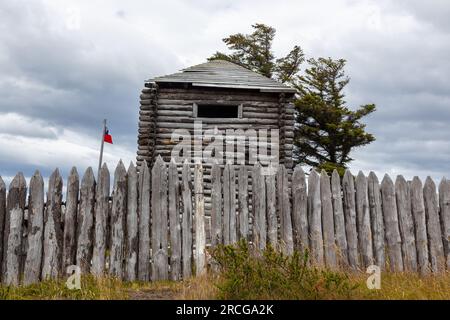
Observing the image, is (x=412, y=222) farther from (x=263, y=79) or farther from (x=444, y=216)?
(x=263, y=79)

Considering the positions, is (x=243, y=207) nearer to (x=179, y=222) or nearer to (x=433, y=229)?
(x=179, y=222)

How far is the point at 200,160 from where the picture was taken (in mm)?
15117

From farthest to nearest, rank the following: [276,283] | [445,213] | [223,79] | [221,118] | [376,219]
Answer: [223,79], [221,118], [445,213], [376,219], [276,283]

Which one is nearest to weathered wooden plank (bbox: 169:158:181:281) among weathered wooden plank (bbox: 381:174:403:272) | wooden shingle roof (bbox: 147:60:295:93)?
weathered wooden plank (bbox: 381:174:403:272)

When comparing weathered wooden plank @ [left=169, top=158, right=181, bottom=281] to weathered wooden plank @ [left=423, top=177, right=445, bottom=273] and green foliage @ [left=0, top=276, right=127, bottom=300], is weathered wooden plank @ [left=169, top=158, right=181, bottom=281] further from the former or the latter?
weathered wooden plank @ [left=423, top=177, right=445, bottom=273]

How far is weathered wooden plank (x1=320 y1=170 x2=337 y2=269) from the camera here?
7480 millimetres

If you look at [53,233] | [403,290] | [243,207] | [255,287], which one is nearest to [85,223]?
[53,233]

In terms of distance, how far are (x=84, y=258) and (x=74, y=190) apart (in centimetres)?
107

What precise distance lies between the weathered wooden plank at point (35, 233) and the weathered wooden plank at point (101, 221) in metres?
0.84

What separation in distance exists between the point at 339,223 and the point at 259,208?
1.36m

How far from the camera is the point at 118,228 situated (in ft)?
23.5

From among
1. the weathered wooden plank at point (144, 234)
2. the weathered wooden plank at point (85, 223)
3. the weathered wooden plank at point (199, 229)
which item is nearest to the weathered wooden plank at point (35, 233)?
the weathered wooden plank at point (85, 223)

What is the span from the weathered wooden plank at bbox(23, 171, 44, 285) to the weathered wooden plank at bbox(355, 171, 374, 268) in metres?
5.14

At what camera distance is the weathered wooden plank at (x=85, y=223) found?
23.3ft
